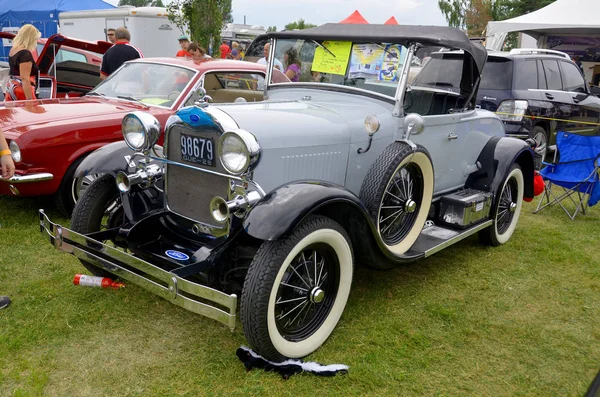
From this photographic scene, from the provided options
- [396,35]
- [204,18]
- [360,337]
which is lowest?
[360,337]

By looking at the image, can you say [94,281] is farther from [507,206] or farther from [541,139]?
[541,139]

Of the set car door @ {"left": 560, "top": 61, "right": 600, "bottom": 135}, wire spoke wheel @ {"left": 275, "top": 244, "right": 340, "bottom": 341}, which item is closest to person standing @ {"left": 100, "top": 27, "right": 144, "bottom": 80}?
wire spoke wheel @ {"left": 275, "top": 244, "right": 340, "bottom": 341}

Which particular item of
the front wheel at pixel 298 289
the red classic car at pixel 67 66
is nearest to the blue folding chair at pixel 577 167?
the front wheel at pixel 298 289

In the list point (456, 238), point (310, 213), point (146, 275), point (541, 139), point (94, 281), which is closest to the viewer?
point (310, 213)

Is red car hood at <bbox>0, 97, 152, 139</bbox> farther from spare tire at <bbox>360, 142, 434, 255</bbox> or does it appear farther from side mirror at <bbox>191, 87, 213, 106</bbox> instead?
spare tire at <bbox>360, 142, 434, 255</bbox>

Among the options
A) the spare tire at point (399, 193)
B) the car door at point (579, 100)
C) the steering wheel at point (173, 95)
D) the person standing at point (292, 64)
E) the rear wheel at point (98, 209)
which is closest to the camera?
the spare tire at point (399, 193)

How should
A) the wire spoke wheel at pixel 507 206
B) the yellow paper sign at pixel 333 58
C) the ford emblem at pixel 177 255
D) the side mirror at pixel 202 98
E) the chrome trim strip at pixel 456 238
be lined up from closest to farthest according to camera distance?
the ford emblem at pixel 177 255 < the side mirror at pixel 202 98 < the chrome trim strip at pixel 456 238 < the yellow paper sign at pixel 333 58 < the wire spoke wheel at pixel 507 206

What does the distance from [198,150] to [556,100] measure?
7467 mm

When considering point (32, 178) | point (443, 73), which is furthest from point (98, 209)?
point (443, 73)

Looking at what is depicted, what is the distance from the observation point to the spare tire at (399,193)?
323 cm

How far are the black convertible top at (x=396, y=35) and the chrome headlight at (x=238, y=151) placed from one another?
4.94ft

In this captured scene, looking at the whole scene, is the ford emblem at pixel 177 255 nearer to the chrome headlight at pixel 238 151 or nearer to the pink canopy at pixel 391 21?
the chrome headlight at pixel 238 151

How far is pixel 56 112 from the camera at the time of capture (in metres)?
4.95

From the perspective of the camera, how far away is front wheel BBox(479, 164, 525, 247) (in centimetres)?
474
